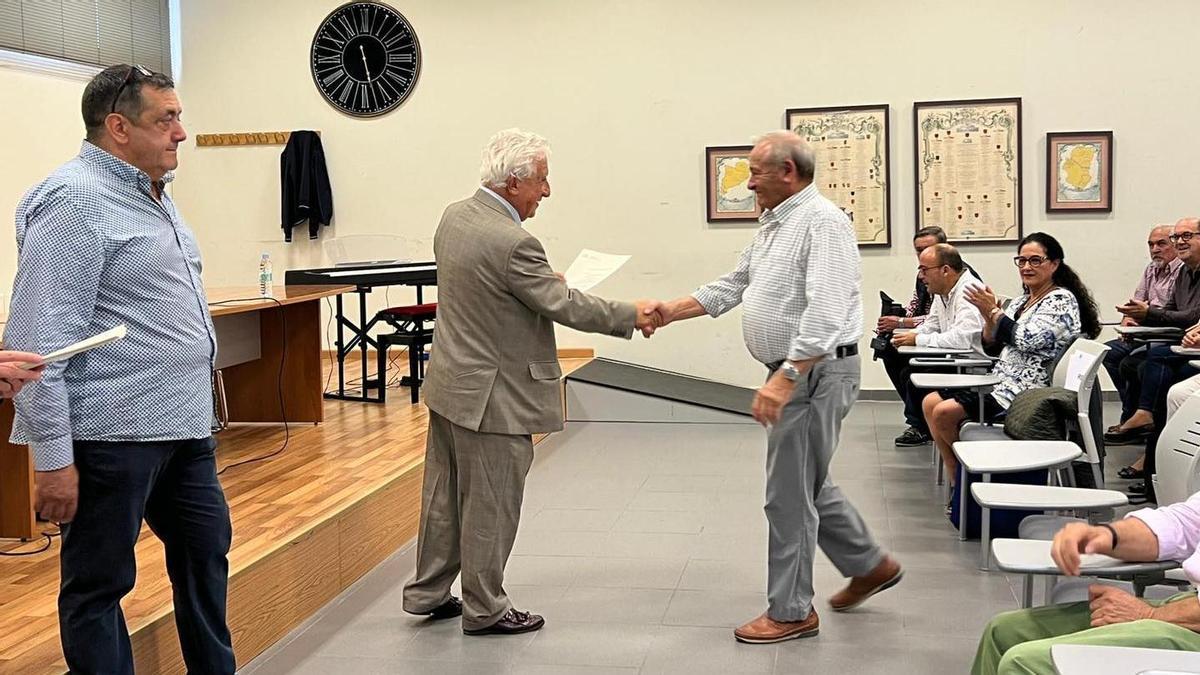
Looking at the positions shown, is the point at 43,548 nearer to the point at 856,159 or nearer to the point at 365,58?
the point at 365,58

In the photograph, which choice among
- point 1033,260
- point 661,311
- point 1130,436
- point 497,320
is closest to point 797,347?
point 661,311

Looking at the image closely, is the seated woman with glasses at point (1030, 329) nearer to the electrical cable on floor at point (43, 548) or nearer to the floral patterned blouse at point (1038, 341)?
the floral patterned blouse at point (1038, 341)

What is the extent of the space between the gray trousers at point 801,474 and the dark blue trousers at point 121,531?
1.56m

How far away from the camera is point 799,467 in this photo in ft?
11.2

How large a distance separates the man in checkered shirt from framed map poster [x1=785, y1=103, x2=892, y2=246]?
475 centimetres

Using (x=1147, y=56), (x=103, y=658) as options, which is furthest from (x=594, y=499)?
(x=1147, y=56)

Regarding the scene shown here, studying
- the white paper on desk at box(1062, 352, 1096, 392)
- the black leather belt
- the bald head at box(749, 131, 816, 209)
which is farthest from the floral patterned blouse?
the bald head at box(749, 131, 816, 209)

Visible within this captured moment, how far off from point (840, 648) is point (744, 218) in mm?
5159

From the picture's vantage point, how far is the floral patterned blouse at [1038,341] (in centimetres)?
470

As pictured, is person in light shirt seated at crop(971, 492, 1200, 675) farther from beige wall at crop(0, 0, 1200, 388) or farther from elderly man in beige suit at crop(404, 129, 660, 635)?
beige wall at crop(0, 0, 1200, 388)

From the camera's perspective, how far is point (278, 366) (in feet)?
20.2

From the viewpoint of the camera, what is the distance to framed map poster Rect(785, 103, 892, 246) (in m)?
8.05

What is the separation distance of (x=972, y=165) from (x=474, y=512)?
549cm

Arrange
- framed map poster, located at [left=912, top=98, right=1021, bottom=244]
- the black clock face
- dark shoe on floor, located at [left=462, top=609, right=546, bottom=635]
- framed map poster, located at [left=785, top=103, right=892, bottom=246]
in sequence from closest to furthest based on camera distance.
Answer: dark shoe on floor, located at [left=462, top=609, right=546, bottom=635]
framed map poster, located at [left=912, top=98, right=1021, bottom=244]
framed map poster, located at [left=785, top=103, right=892, bottom=246]
the black clock face
